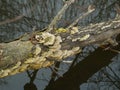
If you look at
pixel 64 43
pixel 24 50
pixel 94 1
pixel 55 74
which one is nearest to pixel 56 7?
pixel 94 1

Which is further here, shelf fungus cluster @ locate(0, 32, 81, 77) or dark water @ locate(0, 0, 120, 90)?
dark water @ locate(0, 0, 120, 90)

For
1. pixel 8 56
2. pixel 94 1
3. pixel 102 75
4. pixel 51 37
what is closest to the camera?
pixel 8 56

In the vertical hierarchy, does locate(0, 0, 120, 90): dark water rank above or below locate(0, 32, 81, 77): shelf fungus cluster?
below

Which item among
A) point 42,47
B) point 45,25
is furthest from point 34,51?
point 45,25

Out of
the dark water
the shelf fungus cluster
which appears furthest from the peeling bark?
the dark water

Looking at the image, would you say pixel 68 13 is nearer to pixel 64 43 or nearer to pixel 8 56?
pixel 64 43

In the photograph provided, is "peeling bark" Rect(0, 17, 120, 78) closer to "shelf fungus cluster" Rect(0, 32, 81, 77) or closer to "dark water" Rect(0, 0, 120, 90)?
"shelf fungus cluster" Rect(0, 32, 81, 77)

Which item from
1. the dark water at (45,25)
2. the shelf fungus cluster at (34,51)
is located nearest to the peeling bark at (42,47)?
the shelf fungus cluster at (34,51)

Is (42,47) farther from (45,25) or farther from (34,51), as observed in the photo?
(45,25)

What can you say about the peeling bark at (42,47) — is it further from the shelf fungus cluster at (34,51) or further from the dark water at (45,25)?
the dark water at (45,25)
